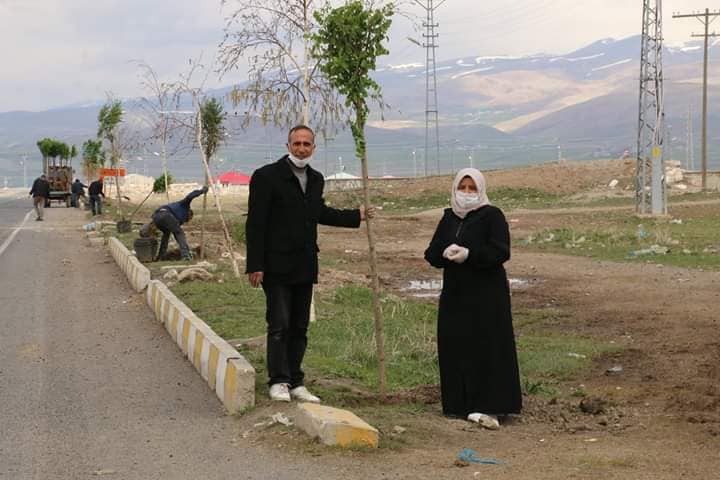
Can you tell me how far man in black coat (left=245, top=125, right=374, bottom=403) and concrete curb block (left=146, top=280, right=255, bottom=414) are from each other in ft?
0.80

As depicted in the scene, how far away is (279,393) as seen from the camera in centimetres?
874

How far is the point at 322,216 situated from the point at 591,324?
721 centimetres

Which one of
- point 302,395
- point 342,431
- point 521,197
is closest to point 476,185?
point 302,395

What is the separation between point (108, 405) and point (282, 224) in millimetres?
1984

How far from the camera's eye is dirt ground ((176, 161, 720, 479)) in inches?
275

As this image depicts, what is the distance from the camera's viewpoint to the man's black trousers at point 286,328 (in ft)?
28.9

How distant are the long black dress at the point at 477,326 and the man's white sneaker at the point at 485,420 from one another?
2.7 inches

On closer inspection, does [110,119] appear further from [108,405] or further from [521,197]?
[108,405]

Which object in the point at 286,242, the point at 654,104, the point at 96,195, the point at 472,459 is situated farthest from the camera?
the point at 96,195

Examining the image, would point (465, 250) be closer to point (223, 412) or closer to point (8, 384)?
point (223, 412)

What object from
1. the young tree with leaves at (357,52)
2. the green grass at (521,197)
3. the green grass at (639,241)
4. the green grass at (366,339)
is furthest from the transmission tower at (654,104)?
the young tree with leaves at (357,52)

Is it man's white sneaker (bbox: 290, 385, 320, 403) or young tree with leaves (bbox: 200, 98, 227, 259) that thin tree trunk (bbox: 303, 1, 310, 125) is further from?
young tree with leaves (bbox: 200, 98, 227, 259)

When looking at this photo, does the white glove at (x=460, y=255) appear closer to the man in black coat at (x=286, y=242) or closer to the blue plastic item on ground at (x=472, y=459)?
the man in black coat at (x=286, y=242)

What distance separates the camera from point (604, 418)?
30.0ft
